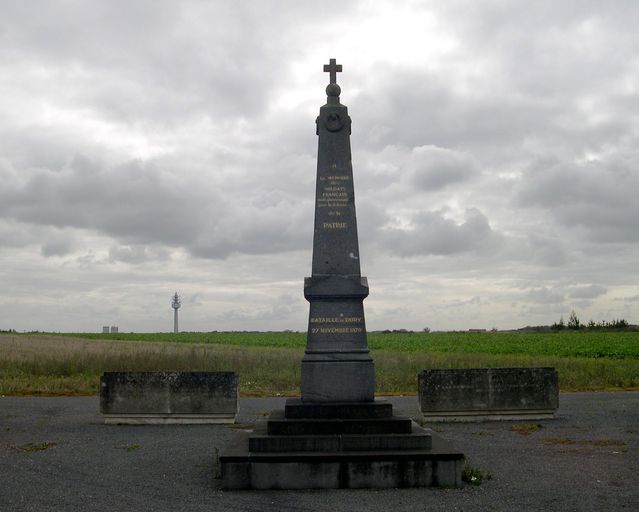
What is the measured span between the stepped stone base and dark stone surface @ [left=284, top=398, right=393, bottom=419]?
0.67ft

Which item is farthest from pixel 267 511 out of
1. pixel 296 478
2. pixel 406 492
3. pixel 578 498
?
pixel 578 498

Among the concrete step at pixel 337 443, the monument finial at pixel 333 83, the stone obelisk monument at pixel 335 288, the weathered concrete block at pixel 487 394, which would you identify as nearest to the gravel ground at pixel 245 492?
the weathered concrete block at pixel 487 394

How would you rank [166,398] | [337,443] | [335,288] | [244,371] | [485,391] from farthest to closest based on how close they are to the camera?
A: [244,371] < [485,391] < [166,398] < [335,288] < [337,443]

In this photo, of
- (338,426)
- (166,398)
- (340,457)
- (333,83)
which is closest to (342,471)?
(340,457)

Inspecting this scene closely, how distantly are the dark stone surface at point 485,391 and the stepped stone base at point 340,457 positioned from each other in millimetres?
4554

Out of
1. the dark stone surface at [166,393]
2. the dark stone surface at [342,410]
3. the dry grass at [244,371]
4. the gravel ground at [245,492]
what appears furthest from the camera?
the dry grass at [244,371]

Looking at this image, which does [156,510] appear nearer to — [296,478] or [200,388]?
[296,478]

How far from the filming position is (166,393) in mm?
12570

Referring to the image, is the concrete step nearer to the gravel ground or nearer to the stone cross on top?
the gravel ground

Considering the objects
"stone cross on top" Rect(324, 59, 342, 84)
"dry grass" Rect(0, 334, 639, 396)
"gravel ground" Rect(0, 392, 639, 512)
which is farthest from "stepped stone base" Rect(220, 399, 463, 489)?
"dry grass" Rect(0, 334, 639, 396)

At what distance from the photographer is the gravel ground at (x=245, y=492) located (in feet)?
22.3

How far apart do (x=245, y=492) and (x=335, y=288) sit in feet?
9.60

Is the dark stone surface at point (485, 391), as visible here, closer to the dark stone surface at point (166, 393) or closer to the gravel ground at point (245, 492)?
the gravel ground at point (245, 492)

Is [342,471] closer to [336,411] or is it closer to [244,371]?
[336,411]
